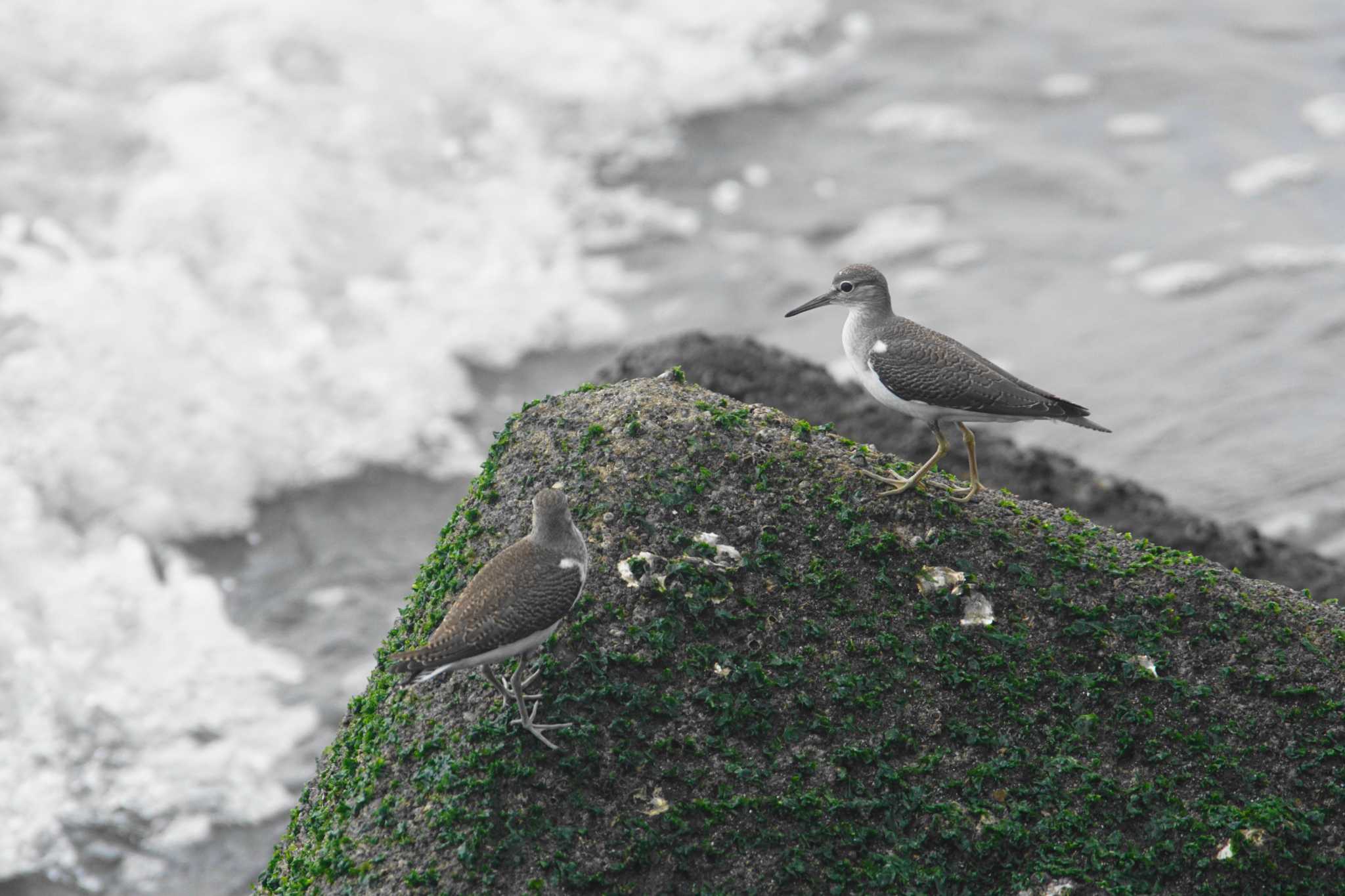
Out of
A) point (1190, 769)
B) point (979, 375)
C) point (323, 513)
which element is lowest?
point (323, 513)

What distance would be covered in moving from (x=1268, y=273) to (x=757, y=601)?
38.9 ft

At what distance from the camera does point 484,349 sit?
47.8ft

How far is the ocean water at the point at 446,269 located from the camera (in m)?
10.9

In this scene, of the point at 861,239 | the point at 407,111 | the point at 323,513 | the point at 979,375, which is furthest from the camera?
the point at 407,111

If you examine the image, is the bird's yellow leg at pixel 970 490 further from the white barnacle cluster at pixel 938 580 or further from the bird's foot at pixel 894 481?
the white barnacle cluster at pixel 938 580

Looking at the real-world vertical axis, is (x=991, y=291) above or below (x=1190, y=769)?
below

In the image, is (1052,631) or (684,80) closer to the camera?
(1052,631)

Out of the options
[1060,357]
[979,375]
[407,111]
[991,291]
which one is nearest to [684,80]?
[407,111]

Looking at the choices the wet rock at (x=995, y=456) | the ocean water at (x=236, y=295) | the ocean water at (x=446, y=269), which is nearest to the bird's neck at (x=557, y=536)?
the wet rock at (x=995, y=456)

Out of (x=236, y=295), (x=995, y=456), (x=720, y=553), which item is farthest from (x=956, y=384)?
(x=236, y=295)

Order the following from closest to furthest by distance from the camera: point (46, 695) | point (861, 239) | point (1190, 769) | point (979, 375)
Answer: point (1190, 769)
point (979, 375)
point (46, 695)
point (861, 239)

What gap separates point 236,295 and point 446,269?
2588mm

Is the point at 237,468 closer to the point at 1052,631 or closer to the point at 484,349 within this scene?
the point at 484,349

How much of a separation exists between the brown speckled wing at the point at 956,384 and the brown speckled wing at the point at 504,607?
1.90 m
